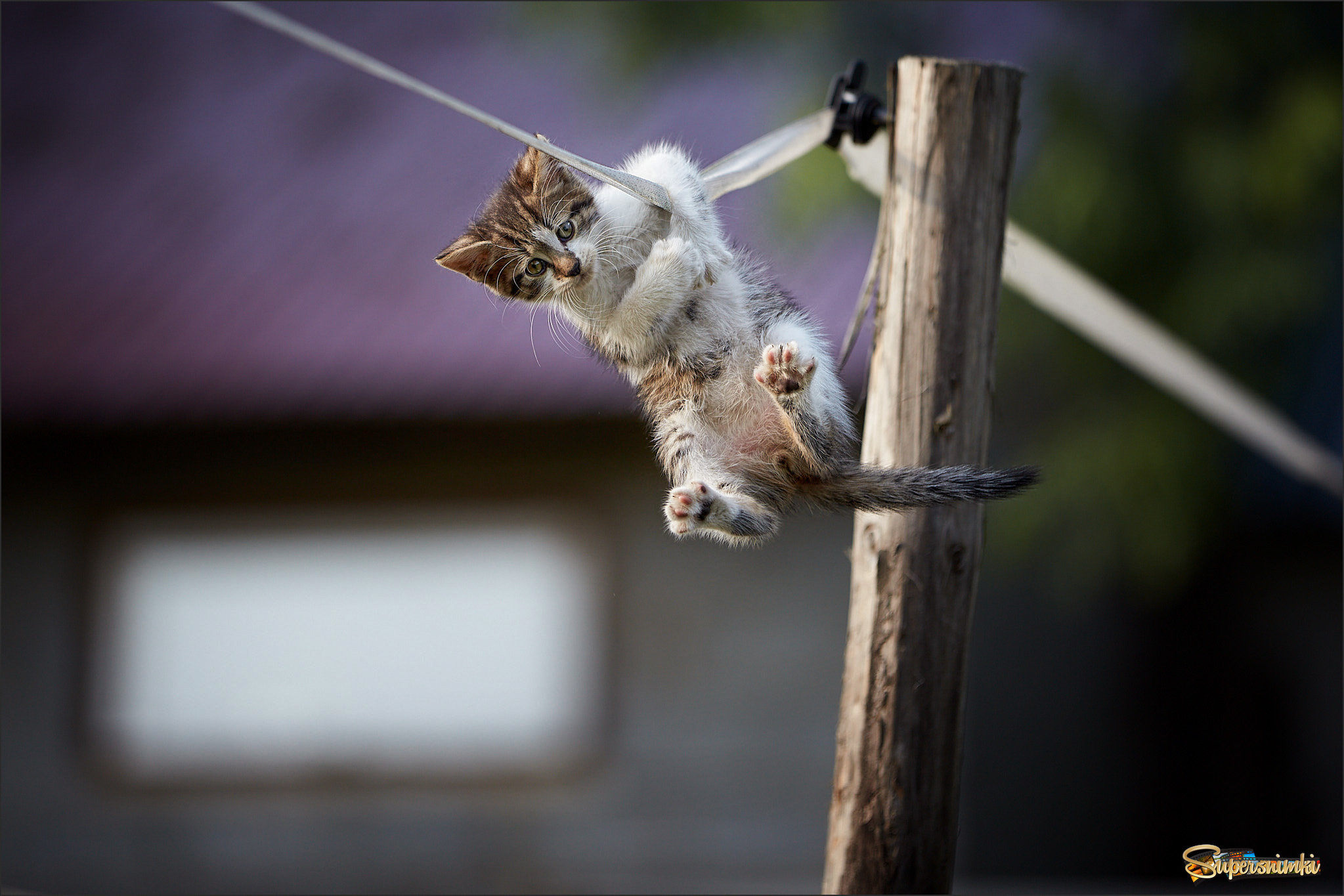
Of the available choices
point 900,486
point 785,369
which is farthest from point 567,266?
point 900,486

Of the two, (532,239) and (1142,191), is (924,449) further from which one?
(1142,191)

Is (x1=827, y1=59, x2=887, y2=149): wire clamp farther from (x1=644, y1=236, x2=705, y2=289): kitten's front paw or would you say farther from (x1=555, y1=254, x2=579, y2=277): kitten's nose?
(x1=555, y1=254, x2=579, y2=277): kitten's nose

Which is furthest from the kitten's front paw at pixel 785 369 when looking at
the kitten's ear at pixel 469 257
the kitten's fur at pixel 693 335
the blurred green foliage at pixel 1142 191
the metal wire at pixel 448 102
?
the blurred green foliage at pixel 1142 191

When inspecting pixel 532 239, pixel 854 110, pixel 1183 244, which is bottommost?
pixel 532 239

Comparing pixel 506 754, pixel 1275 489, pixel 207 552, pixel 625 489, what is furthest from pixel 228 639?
pixel 1275 489

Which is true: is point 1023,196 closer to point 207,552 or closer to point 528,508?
point 528,508

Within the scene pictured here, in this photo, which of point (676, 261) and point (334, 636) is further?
point (334, 636)

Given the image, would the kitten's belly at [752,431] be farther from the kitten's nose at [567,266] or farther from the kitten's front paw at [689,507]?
the kitten's nose at [567,266]
